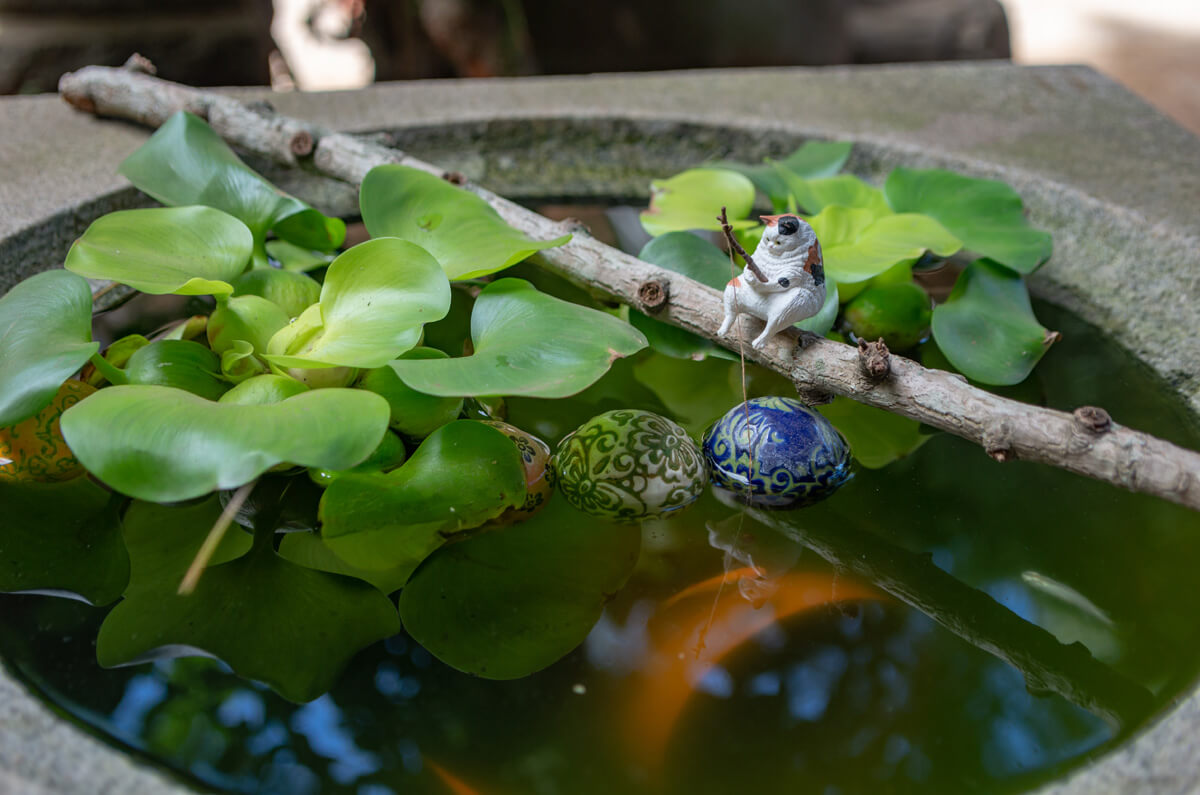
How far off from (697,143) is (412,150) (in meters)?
0.46

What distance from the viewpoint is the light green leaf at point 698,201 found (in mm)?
1074

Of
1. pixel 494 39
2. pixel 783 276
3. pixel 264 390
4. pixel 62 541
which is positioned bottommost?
pixel 494 39

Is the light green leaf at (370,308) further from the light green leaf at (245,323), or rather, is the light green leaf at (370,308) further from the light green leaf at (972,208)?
the light green leaf at (972,208)

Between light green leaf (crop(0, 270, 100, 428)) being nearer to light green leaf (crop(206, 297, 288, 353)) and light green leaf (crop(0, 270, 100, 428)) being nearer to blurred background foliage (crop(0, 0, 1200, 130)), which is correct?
light green leaf (crop(206, 297, 288, 353))

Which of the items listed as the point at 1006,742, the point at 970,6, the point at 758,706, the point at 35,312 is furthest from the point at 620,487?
the point at 970,6

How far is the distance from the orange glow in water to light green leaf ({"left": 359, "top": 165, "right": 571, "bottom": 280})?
0.36m

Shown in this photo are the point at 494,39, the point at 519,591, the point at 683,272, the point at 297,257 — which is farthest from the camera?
the point at 494,39

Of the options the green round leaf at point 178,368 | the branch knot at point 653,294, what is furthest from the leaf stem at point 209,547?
the branch knot at point 653,294

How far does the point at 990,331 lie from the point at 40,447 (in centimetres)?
94

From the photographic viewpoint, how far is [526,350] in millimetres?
722

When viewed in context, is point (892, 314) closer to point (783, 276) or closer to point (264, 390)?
point (783, 276)

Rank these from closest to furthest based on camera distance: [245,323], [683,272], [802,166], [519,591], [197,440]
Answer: [197,440] < [519,591] < [245,323] < [683,272] < [802,166]

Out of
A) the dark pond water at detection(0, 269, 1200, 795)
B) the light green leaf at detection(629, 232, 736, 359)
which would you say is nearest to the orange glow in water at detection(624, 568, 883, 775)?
the dark pond water at detection(0, 269, 1200, 795)

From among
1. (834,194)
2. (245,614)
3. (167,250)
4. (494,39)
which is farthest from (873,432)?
(494,39)
